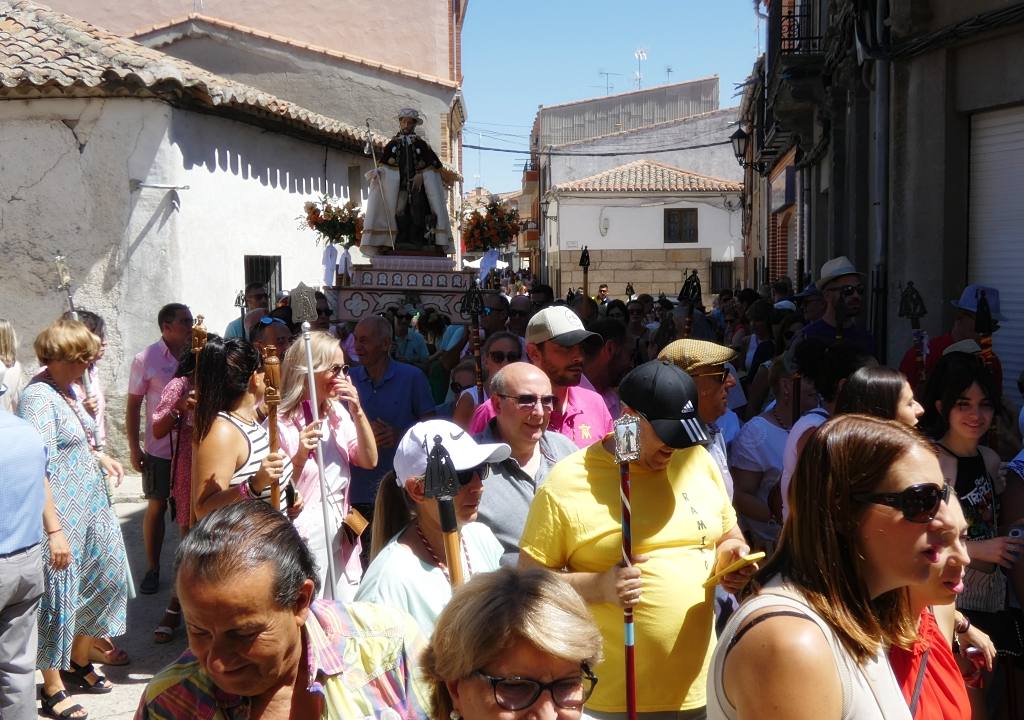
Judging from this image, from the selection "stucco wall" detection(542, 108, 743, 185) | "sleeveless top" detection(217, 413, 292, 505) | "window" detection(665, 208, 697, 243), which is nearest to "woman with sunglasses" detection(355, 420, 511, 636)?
"sleeveless top" detection(217, 413, 292, 505)

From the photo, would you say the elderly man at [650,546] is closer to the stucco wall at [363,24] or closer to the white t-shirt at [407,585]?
the white t-shirt at [407,585]

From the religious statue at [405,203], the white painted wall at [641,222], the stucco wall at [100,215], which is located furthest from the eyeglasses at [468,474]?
the white painted wall at [641,222]

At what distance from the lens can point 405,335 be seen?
380 inches

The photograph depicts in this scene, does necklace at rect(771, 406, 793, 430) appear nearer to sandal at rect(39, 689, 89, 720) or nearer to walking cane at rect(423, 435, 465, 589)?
walking cane at rect(423, 435, 465, 589)

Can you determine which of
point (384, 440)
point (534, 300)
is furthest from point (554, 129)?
point (384, 440)

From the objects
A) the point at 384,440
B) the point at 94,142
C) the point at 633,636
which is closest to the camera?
the point at 633,636

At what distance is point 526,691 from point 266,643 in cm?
57

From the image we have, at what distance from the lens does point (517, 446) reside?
4227 mm

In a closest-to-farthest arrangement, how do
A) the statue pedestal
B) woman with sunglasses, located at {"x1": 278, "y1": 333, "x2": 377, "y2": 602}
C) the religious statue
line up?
1. woman with sunglasses, located at {"x1": 278, "y1": 333, "x2": 377, "y2": 602}
2. the statue pedestal
3. the religious statue

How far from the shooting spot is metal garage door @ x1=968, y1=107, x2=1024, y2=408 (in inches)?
309

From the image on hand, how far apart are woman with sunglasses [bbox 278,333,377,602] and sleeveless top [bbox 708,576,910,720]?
240 cm

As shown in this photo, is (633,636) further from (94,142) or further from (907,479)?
(94,142)

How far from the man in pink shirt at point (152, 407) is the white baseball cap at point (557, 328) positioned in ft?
9.65

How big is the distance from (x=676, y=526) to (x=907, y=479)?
115cm
